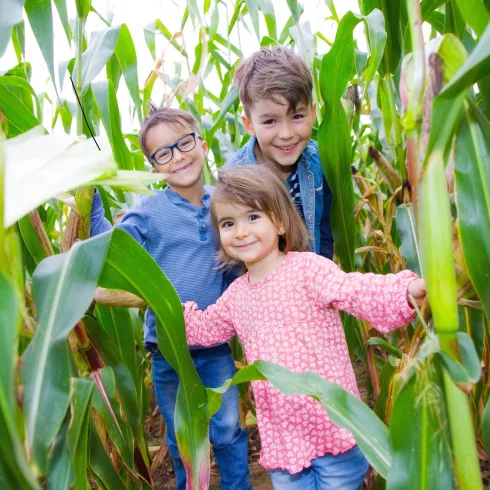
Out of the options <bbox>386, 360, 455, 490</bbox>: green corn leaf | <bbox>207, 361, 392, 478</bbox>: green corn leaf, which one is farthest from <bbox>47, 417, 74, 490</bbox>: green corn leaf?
<bbox>386, 360, 455, 490</bbox>: green corn leaf

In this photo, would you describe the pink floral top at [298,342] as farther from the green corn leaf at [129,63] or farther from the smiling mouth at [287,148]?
the green corn leaf at [129,63]

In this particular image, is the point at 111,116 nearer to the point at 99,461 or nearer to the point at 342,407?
the point at 99,461

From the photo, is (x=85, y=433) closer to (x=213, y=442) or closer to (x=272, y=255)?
(x=272, y=255)

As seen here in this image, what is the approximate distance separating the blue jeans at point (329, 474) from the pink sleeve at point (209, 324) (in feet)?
1.00

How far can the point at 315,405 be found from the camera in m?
1.01

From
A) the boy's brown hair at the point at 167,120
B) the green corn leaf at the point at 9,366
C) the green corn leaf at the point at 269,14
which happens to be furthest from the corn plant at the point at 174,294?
the green corn leaf at the point at 269,14

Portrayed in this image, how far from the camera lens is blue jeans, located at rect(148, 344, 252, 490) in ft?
4.73

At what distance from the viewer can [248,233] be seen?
3.55 ft

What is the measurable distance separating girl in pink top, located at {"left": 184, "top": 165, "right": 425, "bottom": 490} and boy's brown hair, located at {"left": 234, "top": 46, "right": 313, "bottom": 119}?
22cm

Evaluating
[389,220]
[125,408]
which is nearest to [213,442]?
[125,408]

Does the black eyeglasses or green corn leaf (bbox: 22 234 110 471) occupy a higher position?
the black eyeglasses

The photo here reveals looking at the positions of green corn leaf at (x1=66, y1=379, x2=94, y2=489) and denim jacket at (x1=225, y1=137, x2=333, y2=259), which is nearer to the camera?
green corn leaf at (x1=66, y1=379, x2=94, y2=489)

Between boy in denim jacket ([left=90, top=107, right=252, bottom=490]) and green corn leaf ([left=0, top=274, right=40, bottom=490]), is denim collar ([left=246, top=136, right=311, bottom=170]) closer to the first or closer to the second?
boy in denim jacket ([left=90, top=107, right=252, bottom=490])

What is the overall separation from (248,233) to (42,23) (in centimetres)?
53
